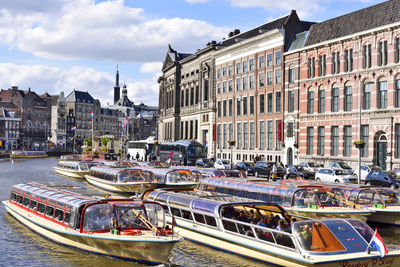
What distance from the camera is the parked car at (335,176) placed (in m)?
42.5

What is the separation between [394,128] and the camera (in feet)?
161

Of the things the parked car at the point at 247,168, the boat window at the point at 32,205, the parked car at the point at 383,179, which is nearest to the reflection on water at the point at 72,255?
the boat window at the point at 32,205

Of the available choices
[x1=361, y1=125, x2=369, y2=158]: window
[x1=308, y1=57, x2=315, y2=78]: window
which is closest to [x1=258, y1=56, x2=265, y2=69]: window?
[x1=308, y1=57, x2=315, y2=78]: window

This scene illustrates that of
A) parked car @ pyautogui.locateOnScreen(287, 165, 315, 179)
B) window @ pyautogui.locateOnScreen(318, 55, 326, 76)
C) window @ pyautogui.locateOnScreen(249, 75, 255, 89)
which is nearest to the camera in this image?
parked car @ pyautogui.locateOnScreen(287, 165, 315, 179)

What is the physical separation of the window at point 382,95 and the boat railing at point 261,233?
34886 millimetres

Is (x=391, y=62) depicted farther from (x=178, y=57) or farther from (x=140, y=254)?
(x=178, y=57)

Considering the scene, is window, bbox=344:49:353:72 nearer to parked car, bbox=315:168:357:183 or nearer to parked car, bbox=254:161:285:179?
parked car, bbox=254:161:285:179

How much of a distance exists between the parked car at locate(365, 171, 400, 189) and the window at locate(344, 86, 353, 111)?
14605mm

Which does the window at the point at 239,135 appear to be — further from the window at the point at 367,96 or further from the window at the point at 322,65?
the window at the point at 367,96

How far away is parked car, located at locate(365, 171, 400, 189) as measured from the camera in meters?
39.0

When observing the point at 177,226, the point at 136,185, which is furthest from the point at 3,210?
the point at 177,226

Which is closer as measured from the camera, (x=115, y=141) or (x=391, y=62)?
(x=391, y=62)

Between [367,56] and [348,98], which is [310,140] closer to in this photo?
[348,98]

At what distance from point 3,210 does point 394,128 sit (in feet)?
115
